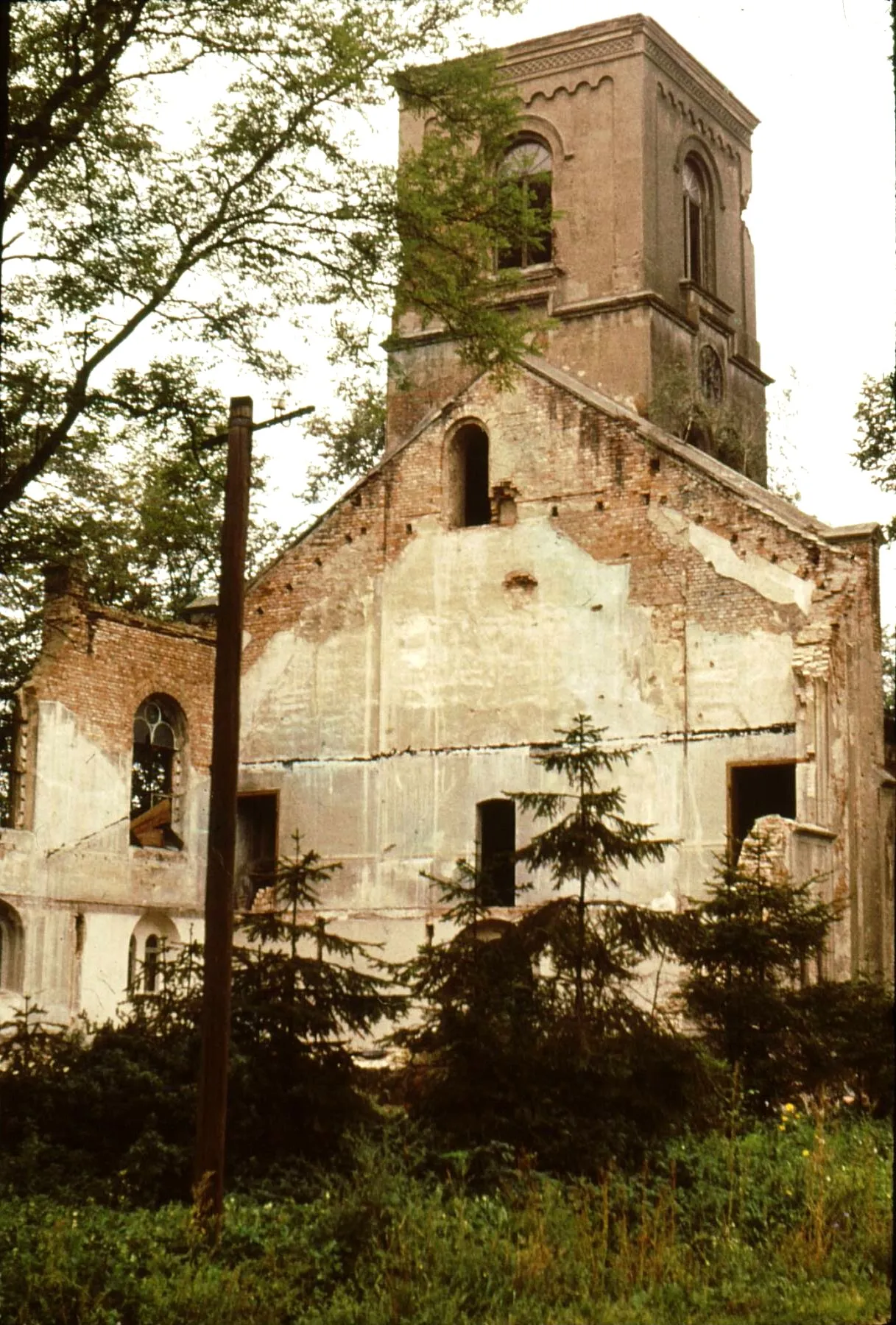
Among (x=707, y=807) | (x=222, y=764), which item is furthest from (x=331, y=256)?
(x=707, y=807)

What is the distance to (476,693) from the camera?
2714cm

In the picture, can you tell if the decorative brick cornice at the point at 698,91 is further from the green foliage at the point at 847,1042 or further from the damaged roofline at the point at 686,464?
the green foliage at the point at 847,1042

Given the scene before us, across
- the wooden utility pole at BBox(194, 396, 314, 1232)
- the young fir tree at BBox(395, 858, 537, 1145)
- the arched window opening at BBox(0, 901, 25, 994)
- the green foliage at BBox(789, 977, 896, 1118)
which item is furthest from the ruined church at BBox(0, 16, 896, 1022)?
the wooden utility pole at BBox(194, 396, 314, 1232)

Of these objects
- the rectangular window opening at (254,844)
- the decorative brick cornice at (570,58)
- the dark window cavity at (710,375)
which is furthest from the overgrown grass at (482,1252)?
the decorative brick cornice at (570,58)

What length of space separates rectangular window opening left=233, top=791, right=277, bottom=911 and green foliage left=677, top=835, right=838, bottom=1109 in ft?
38.5

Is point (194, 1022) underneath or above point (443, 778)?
underneath

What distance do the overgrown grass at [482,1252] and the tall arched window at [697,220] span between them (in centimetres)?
2425

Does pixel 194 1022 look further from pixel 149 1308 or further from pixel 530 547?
pixel 530 547

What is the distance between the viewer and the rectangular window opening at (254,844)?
2898 centimetres

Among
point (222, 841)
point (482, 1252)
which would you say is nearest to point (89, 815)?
point (222, 841)

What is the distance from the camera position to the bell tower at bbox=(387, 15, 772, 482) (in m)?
32.0

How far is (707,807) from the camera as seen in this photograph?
973 inches

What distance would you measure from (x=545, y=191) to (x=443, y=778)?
42.9 feet

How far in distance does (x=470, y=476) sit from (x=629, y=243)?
6.78 m
